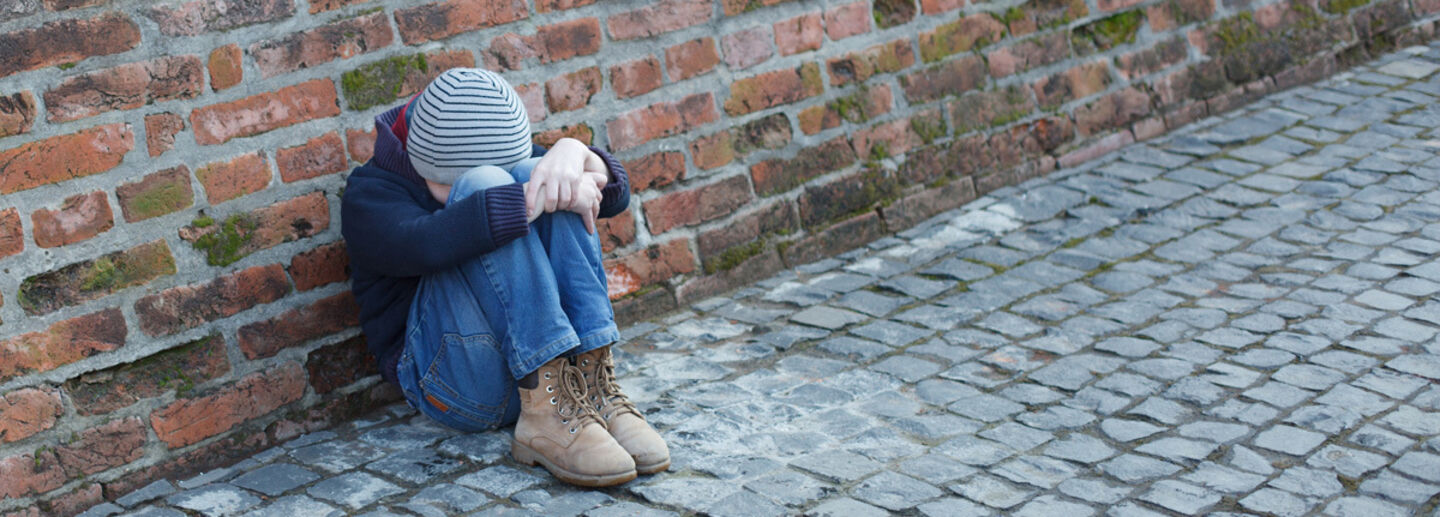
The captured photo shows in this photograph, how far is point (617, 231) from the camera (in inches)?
137

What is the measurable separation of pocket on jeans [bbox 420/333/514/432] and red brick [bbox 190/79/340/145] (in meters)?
0.61

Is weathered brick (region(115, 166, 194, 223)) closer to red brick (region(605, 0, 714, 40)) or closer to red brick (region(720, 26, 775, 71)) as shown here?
red brick (region(605, 0, 714, 40))

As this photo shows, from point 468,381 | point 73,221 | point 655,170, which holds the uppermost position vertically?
point 73,221

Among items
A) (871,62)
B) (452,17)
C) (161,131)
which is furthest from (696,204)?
(161,131)

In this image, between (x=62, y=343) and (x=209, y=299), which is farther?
(x=209, y=299)

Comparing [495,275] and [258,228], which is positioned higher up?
[258,228]

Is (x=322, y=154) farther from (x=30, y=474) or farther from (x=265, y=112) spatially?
(x=30, y=474)

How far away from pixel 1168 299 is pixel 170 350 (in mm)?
2380

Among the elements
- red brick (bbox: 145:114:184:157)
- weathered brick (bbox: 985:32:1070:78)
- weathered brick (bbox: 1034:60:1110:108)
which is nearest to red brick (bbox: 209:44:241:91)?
red brick (bbox: 145:114:184:157)

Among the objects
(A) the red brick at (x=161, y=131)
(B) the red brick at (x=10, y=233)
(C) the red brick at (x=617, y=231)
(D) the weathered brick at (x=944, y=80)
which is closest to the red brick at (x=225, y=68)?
(A) the red brick at (x=161, y=131)

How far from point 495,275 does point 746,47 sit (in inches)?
52.0

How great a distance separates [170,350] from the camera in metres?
2.74

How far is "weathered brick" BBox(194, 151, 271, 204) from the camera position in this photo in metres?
2.77

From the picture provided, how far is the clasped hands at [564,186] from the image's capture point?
2.64 meters
